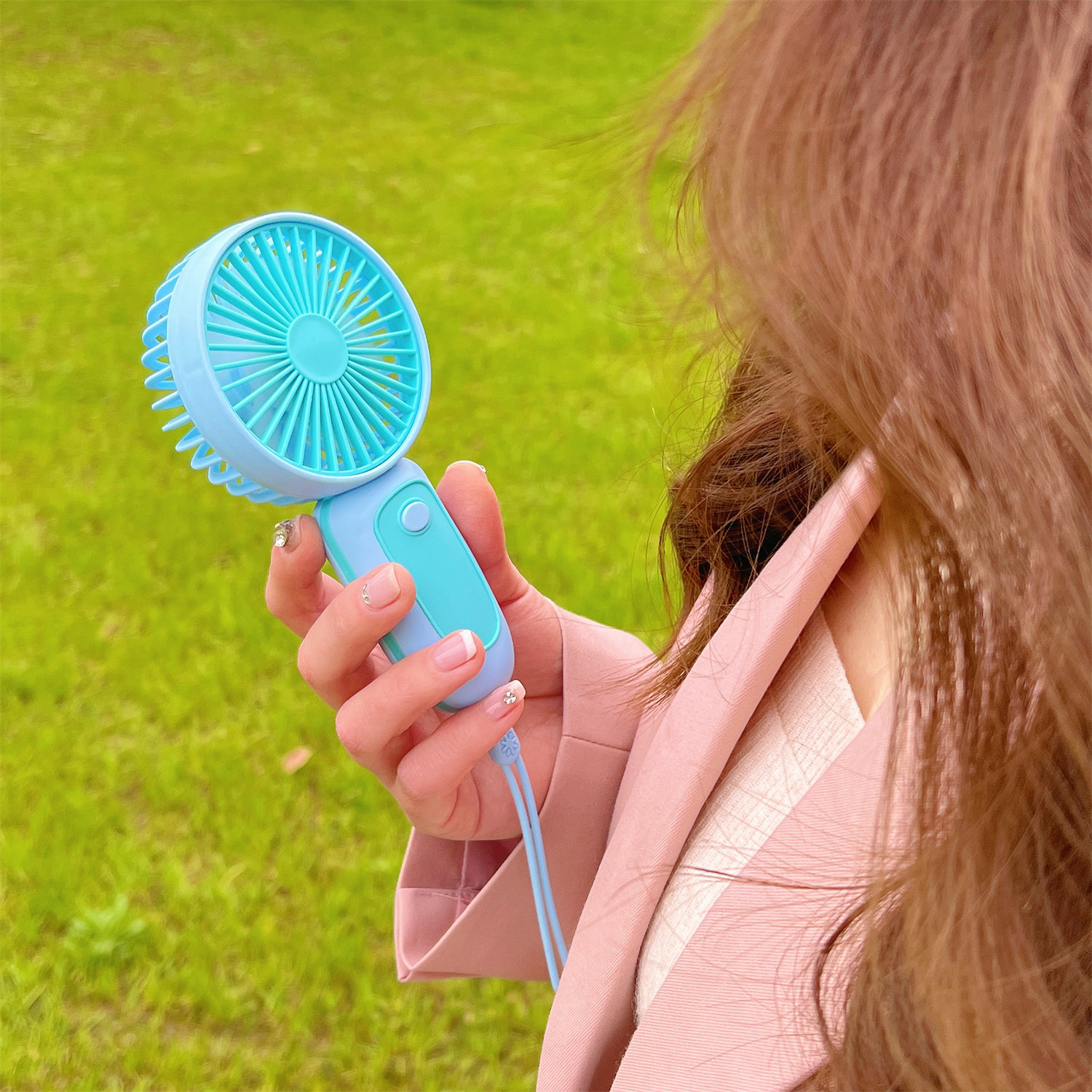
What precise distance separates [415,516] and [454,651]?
11 cm

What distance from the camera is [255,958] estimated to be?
166 centimetres

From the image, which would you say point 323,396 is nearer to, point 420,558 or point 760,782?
point 420,558

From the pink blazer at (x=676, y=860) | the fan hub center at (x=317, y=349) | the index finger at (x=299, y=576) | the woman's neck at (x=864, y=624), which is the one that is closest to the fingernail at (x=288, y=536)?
the index finger at (x=299, y=576)

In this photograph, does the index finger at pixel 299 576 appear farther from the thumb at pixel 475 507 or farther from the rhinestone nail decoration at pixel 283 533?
the thumb at pixel 475 507

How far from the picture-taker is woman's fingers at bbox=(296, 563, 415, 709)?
2.28ft

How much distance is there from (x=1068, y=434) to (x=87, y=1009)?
5.65 feet

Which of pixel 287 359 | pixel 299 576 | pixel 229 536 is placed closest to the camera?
pixel 287 359

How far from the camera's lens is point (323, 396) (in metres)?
0.70

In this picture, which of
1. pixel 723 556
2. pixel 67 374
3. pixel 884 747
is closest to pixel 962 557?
pixel 884 747

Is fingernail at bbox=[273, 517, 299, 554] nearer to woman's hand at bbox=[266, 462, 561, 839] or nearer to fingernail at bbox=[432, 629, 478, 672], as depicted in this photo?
woman's hand at bbox=[266, 462, 561, 839]

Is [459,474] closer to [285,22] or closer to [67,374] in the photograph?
[67,374]

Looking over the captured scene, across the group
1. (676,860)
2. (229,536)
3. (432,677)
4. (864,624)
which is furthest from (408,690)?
(229,536)

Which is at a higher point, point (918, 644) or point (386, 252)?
point (918, 644)

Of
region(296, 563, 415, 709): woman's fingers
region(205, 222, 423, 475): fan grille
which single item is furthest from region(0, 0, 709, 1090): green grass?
region(296, 563, 415, 709): woman's fingers
